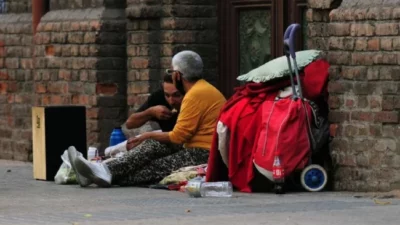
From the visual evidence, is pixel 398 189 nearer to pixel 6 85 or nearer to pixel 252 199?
pixel 252 199

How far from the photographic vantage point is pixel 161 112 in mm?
12789

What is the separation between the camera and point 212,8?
1436 cm

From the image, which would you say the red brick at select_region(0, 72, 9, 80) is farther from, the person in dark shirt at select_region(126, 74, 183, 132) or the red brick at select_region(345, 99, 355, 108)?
the red brick at select_region(345, 99, 355, 108)

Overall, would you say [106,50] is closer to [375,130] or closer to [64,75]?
[64,75]

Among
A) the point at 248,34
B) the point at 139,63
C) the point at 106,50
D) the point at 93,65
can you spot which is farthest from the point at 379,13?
the point at 93,65

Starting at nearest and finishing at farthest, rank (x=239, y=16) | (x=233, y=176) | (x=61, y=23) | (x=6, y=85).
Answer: (x=233, y=176)
(x=239, y=16)
(x=61, y=23)
(x=6, y=85)

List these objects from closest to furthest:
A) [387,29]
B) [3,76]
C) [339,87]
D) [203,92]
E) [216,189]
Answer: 1. [387,29]
2. [216,189]
3. [339,87]
4. [203,92]
5. [3,76]

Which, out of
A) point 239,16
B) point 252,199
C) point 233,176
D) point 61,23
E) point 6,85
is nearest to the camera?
point 252,199

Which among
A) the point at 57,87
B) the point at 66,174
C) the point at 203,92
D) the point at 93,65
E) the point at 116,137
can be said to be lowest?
the point at 66,174

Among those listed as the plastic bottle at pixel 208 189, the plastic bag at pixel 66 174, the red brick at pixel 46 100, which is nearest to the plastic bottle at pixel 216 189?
the plastic bottle at pixel 208 189

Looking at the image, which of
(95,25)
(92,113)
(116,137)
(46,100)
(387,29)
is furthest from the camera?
(46,100)

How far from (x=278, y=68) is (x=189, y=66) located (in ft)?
3.01

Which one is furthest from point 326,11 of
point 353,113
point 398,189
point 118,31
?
point 118,31

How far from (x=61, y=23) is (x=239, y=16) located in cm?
211
